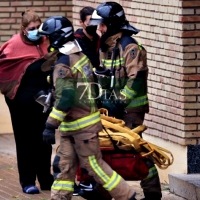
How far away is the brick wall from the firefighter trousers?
58.6 inches

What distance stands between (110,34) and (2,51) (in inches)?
58.5

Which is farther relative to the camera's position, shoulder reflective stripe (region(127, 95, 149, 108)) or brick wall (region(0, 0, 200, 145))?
brick wall (region(0, 0, 200, 145))

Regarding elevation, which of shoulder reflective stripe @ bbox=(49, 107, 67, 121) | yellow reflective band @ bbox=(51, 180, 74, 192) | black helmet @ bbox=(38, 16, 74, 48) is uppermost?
black helmet @ bbox=(38, 16, 74, 48)

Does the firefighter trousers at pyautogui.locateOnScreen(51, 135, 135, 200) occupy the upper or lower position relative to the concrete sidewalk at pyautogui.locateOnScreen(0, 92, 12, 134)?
upper

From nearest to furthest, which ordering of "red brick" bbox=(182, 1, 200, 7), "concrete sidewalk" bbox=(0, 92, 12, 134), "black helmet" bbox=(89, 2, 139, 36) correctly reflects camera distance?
"black helmet" bbox=(89, 2, 139, 36)
"red brick" bbox=(182, 1, 200, 7)
"concrete sidewalk" bbox=(0, 92, 12, 134)

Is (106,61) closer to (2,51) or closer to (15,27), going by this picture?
(2,51)

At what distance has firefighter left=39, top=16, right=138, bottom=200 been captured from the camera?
7500mm

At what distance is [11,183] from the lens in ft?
31.0

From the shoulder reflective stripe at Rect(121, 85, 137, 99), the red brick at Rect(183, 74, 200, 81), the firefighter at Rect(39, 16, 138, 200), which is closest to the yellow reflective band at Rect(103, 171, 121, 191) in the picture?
the firefighter at Rect(39, 16, 138, 200)

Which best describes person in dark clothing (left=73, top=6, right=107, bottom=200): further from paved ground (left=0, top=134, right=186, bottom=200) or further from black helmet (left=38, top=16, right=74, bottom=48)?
black helmet (left=38, top=16, right=74, bottom=48)

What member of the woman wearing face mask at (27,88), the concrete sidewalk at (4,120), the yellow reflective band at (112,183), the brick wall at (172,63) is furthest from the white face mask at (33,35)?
the concrete sidewalk at (4,120)

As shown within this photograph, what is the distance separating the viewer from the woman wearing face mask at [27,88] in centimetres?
889

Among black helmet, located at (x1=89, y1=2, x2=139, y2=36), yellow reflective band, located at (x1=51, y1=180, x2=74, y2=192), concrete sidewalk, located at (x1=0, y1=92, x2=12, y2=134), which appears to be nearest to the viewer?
yellow reflective band, located at (x1=51, y1=180, x2=74, y2=192)

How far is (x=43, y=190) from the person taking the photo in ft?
30.0
